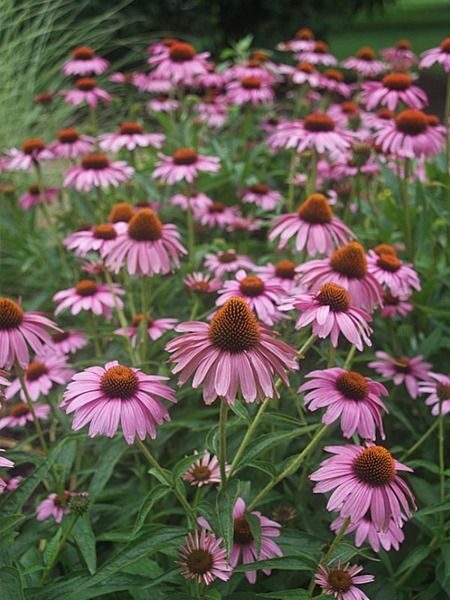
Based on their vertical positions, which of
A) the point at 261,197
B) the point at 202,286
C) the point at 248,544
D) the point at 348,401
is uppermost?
the point at 348,401

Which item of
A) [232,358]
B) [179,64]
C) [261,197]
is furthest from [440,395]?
[179,64]

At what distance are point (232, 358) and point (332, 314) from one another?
9.9 inches

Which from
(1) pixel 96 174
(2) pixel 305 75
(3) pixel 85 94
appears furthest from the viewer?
(2) pixel 305 75

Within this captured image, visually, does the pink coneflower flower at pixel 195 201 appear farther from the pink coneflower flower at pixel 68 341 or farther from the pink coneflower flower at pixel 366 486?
the pink coneflower flower at pixel 366 486

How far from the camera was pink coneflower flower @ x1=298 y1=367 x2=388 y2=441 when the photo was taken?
132 cm

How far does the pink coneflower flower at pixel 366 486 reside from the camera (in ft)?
3.97

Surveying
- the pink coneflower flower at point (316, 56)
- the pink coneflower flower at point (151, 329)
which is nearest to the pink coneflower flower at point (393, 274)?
the pink coneflower flower at point (151, 329)

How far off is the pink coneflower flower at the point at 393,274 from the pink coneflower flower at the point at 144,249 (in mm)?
440

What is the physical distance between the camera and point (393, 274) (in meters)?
1.80

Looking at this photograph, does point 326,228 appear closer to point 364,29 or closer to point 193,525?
point 193,525

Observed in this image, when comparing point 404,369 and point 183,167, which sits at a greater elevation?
point 183,167

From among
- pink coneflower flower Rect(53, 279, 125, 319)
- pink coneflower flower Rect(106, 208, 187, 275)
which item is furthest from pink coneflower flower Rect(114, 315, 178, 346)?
pink coneflower flower Rect(106, 208, 187, 275)

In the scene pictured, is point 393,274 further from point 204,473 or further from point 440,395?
point 204,473

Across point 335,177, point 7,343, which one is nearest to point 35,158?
point 335,177
